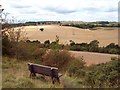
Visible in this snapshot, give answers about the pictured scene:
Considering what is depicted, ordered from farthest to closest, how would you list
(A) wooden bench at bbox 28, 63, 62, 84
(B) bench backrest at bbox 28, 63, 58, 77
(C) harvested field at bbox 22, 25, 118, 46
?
1. (C) harvested field at bbox 22, 25, 118, 46
2. (B) bench backrest at bbox 28, 63, 58, 77
3. (A) wooden bench at bbox 28, 63, 62, 84

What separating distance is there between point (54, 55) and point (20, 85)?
12.5 m

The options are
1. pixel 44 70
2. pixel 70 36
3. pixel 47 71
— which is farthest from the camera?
pixel 70 36

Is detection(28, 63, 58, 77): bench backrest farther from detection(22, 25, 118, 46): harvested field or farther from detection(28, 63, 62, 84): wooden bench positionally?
detection(22, 25, 118, 46): harvested field

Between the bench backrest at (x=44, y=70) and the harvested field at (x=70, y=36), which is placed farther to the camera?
the harvested field at (x=70, y=36)

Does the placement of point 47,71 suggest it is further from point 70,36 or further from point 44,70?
point 70,36

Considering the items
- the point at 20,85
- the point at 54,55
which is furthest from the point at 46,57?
the point at 20,85

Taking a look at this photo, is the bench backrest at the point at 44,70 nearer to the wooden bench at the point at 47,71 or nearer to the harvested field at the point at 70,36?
the wooden bench at the point at 47,71

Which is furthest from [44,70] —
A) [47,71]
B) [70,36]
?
[70,36]

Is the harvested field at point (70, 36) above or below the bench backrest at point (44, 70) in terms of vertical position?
below

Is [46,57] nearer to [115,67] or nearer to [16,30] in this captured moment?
[16,30]

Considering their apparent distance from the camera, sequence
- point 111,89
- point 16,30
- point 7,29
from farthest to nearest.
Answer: point 16,30 → point 7,29 → point 111,89

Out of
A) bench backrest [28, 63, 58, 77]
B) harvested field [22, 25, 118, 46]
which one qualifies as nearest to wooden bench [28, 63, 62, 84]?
bench backrest [28, 63, 58, 77]

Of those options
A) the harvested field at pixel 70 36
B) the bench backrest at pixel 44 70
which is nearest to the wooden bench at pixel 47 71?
the bench backrest at pixel 44 70

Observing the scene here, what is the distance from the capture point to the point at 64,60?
2247 cm
